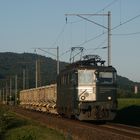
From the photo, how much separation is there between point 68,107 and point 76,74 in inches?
152

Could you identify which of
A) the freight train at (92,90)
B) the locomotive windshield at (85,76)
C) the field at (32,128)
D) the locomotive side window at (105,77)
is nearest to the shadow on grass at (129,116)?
the field at (32,128)

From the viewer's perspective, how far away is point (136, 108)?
48594mm

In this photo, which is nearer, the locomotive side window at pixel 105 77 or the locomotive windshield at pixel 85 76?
the locomotive side window at pixel 105 77

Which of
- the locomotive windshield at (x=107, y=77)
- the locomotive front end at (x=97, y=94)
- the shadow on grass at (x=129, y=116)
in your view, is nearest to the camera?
the locomotive front end at (x=97, y=94)

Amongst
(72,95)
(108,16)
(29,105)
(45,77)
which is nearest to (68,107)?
(72,95)

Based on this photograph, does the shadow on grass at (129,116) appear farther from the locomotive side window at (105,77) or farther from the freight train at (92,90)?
the locomotive side window at (105,77)

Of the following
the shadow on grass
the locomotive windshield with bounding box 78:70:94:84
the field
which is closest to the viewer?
the field

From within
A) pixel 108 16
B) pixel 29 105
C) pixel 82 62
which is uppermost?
pixel 108 16

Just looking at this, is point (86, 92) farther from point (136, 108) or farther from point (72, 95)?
point (136, 108)

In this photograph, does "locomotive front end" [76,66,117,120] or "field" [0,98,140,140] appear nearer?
"field" [0,98,140,140]

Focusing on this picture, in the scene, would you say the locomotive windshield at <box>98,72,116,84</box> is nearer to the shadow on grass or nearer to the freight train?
the freight train

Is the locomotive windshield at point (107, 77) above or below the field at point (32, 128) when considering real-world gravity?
above

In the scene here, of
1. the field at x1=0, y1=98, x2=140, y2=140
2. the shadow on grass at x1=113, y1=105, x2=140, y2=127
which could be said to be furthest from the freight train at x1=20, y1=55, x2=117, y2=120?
the shadow on grass at x1=113, y1=105, x2=140, y2=127

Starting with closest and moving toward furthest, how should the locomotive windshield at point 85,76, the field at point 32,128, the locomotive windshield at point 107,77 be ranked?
the field at point 32,128, the locomotive windshield at point 107,77, the locomotive windshield at point 85,76
